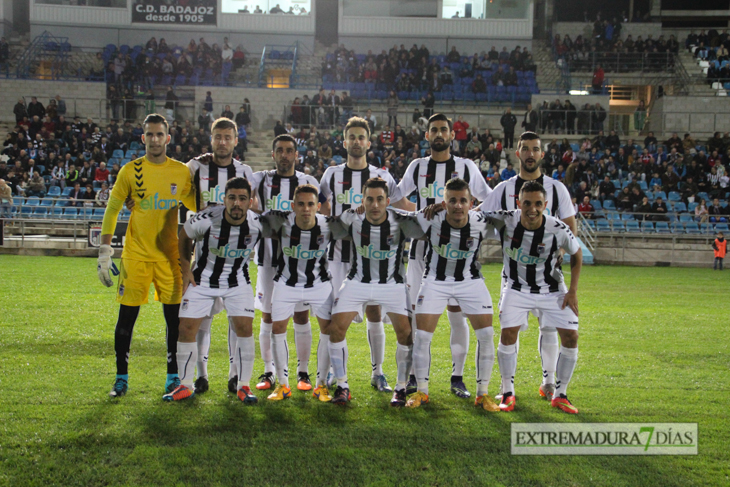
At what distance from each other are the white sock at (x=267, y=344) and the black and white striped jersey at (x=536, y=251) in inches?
80.9

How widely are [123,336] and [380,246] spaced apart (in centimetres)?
218

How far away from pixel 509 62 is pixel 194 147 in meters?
14.2

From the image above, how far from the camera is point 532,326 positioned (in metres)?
8.46

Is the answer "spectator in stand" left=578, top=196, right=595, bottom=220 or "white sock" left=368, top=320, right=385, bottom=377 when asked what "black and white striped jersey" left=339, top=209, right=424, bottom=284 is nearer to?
"white sock" left=368, top=320, right=385, bottom=377

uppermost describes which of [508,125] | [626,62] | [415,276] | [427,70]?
[626,62]

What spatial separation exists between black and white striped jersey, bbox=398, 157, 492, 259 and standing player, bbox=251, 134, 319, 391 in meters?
0.97

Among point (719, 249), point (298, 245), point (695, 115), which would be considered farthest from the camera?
point (695, 115)

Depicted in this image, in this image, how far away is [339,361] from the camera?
495cm

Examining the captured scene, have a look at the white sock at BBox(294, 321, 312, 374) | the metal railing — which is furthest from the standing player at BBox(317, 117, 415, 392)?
the metal railing

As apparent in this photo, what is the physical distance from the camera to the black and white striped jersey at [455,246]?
4957 mm

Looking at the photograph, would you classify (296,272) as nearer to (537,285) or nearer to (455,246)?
(455,246)

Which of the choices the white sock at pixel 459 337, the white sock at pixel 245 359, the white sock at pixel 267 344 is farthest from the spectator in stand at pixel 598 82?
the white sock at pixel 245 359

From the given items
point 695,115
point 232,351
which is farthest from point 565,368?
point 695,115

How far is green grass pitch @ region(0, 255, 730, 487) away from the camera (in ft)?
11.7
